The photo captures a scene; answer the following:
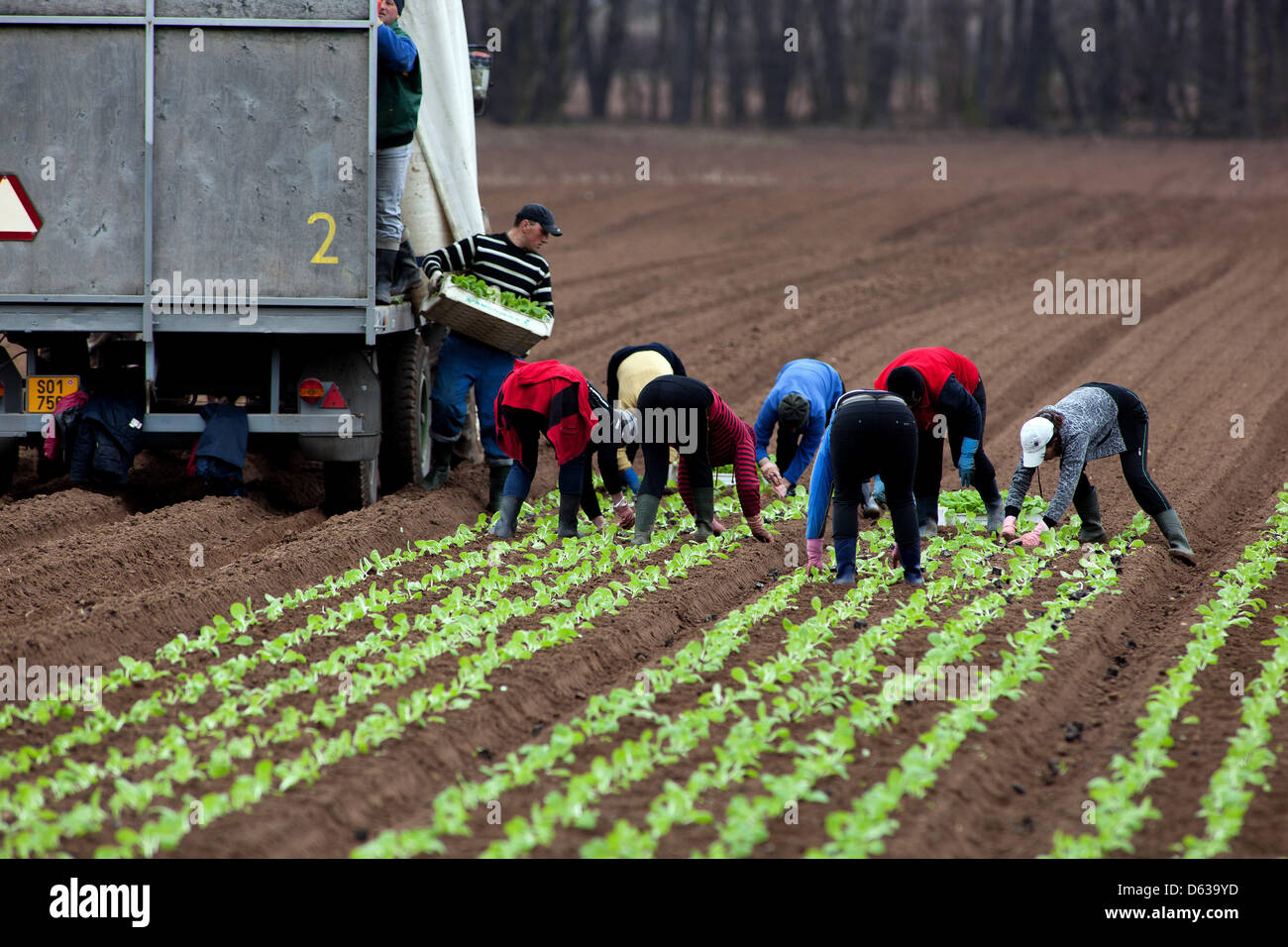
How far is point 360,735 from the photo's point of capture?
213 inches

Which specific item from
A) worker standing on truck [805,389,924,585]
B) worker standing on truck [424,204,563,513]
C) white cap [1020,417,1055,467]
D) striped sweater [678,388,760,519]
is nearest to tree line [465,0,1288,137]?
worker standing on truck [424,204,563,513]

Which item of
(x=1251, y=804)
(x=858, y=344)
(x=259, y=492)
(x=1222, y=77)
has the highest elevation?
(x=1222, y=77)

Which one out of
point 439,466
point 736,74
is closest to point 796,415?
point 439,466

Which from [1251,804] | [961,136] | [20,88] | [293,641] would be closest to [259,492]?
[20,88]

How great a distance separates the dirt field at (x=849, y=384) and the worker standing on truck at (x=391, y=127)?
170cm

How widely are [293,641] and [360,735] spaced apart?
1434mm

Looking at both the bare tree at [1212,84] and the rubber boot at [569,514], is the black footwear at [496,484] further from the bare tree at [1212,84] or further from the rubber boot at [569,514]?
the bare tree at [1212,84]

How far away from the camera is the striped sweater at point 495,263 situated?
32.3 feet

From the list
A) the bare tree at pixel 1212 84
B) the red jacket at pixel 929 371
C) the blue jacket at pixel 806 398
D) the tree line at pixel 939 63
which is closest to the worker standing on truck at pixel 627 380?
the blue jacket at pixel 806 398

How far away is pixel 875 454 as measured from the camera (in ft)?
25.6

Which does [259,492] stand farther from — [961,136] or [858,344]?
[961,136]

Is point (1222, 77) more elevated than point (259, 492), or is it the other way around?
point (1222, 77)

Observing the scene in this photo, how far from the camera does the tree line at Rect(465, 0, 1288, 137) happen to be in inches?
1732

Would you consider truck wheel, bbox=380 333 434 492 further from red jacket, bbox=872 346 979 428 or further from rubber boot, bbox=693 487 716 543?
red jacket, bbox=872 346 979 428
